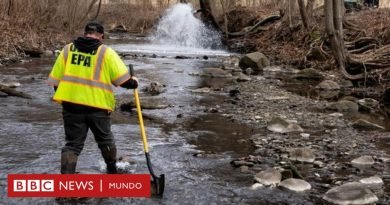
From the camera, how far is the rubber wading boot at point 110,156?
Answer: 662 cm

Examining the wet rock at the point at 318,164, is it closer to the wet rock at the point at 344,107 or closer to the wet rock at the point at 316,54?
the wet rock at the point at 344,107

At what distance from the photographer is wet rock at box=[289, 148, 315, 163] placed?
8.16 meters

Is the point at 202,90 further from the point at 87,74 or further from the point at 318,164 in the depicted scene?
the point at 87,74

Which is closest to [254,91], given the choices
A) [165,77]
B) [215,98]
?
[215,98]

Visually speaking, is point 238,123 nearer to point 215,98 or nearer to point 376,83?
point 215,98

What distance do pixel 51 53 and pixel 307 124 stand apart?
15807 mm

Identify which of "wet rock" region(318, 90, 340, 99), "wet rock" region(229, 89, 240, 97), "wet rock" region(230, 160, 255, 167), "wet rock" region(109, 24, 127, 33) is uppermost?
"wet rock" region(109, 24, 127, 33)

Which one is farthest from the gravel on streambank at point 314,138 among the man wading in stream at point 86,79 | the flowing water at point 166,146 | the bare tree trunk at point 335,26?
the bare tree trunk at point 335,26

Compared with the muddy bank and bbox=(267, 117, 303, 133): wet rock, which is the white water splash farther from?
bbox=(267, 117, 303, 133): wet rock

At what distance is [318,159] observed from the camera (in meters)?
8.27

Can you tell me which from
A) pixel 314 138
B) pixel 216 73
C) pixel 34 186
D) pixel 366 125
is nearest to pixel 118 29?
pixel 216 73

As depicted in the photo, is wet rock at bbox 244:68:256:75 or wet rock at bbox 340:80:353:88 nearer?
wet rock at bbox 340:80:353:88

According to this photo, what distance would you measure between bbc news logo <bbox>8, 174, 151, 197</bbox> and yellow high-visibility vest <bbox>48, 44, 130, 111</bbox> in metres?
0.86

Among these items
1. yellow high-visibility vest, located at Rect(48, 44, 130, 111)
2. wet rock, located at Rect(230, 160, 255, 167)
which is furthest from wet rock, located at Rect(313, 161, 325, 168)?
yellow high-visibility vest, located at Rect(48, 44, 130, 111)
